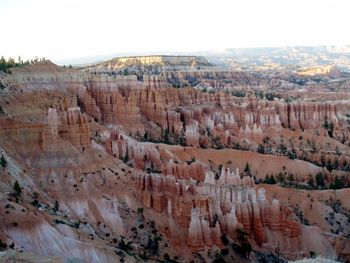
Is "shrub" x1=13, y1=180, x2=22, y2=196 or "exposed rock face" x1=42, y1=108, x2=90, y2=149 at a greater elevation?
"exposed rock face" x1=42, y1=108, x2=90, y2=149

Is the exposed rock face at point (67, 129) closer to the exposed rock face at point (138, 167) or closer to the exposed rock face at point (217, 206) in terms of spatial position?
the exposed rock face at point (138, 167)

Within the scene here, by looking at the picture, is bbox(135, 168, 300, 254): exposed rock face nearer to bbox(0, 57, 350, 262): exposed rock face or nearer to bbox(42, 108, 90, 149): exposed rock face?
bbox(0, 57, 350, 262): exposed rock face

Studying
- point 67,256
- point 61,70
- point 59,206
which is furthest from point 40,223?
point 61,70

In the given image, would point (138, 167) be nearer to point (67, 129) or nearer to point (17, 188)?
point (67, 129)

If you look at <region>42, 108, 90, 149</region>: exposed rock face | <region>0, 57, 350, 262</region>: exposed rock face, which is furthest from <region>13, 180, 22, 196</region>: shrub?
<region>42, 108, 90, 149</region>: exposed rock face

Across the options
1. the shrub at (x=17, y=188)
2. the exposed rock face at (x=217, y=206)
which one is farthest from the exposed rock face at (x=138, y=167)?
the shrub at (x=17, y=188)

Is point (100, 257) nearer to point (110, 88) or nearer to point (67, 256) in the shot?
point (67, 256)

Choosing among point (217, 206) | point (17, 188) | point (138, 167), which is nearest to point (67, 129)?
point (138, 167)

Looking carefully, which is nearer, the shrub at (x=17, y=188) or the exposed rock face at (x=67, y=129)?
the shrub at (x=17, y=188)

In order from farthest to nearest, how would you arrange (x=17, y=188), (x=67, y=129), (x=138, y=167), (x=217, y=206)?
(x=138, y=167)
(x=67, y=129)
(x=217, y=206)
(x=17, y=188)

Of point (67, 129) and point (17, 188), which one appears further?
point (67, 129)

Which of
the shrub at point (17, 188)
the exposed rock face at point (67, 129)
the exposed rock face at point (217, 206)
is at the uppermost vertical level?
the exposed rock face at point (67, 129)
